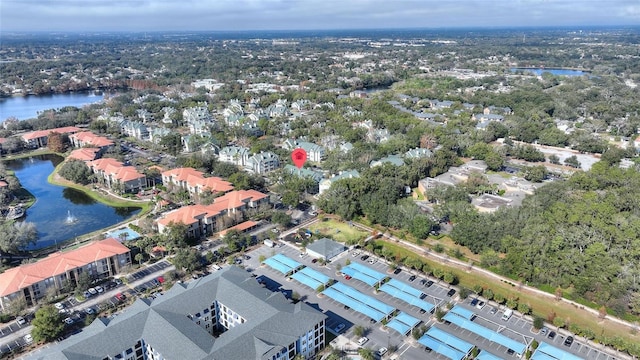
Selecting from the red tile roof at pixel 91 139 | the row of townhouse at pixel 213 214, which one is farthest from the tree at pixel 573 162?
the red tile roof at pixel 91 139

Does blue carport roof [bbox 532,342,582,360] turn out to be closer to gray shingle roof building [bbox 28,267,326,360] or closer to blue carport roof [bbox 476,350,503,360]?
blue carport roof [bbox 476,350,503,360]

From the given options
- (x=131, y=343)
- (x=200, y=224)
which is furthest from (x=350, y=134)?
(x=131, y=343)

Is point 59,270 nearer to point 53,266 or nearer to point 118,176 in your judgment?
point 53,266

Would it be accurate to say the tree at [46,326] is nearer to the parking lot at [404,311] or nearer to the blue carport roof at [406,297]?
the parking lot at [404,311]

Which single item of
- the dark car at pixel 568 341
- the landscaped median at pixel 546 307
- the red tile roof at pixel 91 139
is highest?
the red tile roof at pixel 91 139

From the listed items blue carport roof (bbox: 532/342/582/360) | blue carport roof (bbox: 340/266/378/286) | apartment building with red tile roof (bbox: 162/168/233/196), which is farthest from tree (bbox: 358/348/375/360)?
apartment building with red tile roof (bbox: 162/168/233/196)
